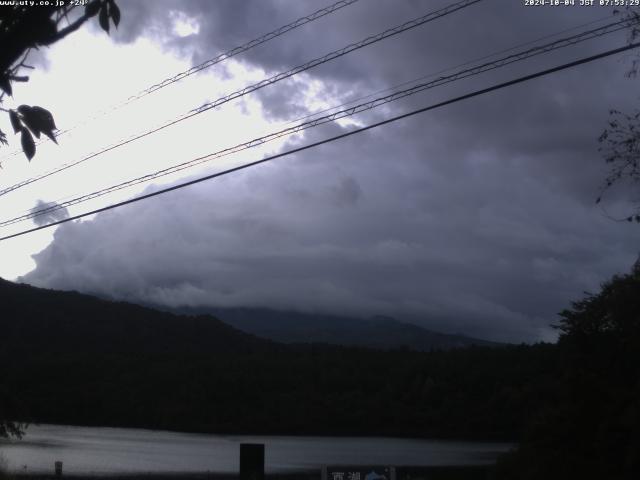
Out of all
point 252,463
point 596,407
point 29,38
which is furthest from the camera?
point 596,407

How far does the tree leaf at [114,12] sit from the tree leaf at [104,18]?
0.10 ft

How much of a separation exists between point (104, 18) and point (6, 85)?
60 cm

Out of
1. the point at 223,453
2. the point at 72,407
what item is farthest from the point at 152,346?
the point at 223,453

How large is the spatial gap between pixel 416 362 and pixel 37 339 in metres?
44.7

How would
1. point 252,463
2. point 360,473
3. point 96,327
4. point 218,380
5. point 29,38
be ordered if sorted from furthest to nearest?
point 218,380, point 96,327, point 252,463, point 360,473, point 29,38

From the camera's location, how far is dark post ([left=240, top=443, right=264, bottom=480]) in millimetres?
13531

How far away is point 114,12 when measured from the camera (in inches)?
161

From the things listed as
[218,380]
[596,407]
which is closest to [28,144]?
[596,407]

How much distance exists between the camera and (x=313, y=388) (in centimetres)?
9256

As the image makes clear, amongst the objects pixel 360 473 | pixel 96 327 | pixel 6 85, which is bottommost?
pixel 360 473

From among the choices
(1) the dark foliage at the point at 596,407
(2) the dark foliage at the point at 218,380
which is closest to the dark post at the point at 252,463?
(1) the dark foliage at the point at 596,407

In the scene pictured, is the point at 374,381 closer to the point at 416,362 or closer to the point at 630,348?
the point at 416,362

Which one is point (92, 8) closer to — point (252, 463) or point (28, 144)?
point (28, 144)

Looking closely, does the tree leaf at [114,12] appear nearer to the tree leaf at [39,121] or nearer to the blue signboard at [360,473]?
the tree leaf at [39,121]
